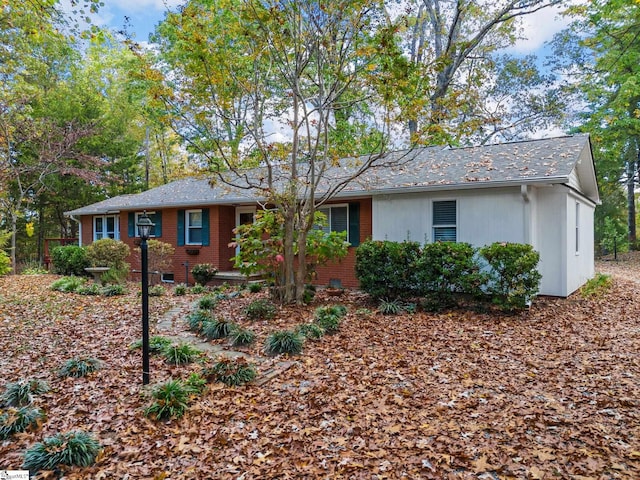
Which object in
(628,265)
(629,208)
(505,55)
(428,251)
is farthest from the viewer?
(629,208)

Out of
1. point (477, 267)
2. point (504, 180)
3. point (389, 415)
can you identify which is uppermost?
point (504, 180)

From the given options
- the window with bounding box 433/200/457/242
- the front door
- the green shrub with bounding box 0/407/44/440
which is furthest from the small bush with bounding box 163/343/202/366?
the front door

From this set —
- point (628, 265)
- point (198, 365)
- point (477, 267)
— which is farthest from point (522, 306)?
point (628, 265)

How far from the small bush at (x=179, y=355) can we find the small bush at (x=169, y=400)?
830 mm

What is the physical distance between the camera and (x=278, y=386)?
4.54 metres

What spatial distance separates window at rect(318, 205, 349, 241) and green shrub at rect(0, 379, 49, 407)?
316 inches

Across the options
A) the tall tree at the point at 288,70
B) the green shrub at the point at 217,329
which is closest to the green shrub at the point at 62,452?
the green shrub at the point at 217,329

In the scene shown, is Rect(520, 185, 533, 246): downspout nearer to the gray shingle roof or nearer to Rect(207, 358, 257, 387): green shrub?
the gray shingle roof

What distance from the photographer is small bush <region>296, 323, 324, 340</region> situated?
20.2ft

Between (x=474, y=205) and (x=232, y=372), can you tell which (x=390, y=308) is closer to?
(x=474, y=205)

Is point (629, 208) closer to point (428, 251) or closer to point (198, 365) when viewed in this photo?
point (428, 251)

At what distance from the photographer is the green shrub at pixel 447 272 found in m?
7.71

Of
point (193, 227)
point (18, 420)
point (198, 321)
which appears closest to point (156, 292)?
point (198, 321)

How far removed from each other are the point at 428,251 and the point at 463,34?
13531mm
